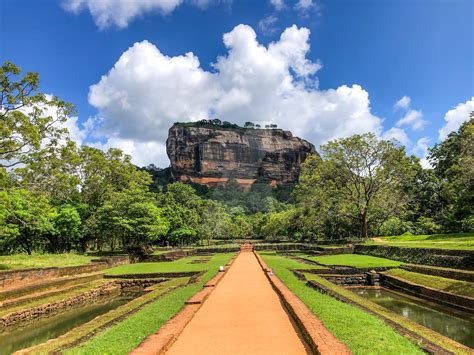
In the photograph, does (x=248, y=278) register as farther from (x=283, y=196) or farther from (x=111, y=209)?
(x=283, y=196)

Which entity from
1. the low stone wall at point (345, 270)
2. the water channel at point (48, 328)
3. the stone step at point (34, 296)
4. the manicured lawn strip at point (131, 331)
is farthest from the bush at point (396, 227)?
the manicured lawn strip at point (131, 331)

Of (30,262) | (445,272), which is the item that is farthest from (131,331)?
(30,262)

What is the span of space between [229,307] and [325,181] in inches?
1012

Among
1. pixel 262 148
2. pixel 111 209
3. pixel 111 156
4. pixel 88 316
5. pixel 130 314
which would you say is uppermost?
pixel 262 148

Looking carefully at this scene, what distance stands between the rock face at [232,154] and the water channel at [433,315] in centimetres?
13728

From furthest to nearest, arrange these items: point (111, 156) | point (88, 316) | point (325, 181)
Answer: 1. point (111, 156)
2. point (325, 181)
3. point (88, 316)

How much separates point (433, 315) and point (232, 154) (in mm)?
149069

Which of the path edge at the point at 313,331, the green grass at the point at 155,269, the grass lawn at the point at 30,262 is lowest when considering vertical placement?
the green grass at the point at 155,269

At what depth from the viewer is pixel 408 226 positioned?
1416 inches

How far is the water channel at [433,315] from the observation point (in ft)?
30.5

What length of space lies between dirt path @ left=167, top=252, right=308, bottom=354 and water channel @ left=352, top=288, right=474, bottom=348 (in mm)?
4617

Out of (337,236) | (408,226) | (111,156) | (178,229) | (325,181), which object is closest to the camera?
(325,181)

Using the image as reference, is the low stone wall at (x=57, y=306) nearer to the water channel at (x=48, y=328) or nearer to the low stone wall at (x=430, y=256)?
the water channel at (x=48, y=328)

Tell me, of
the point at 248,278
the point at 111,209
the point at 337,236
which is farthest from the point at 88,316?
the point at 337,236
